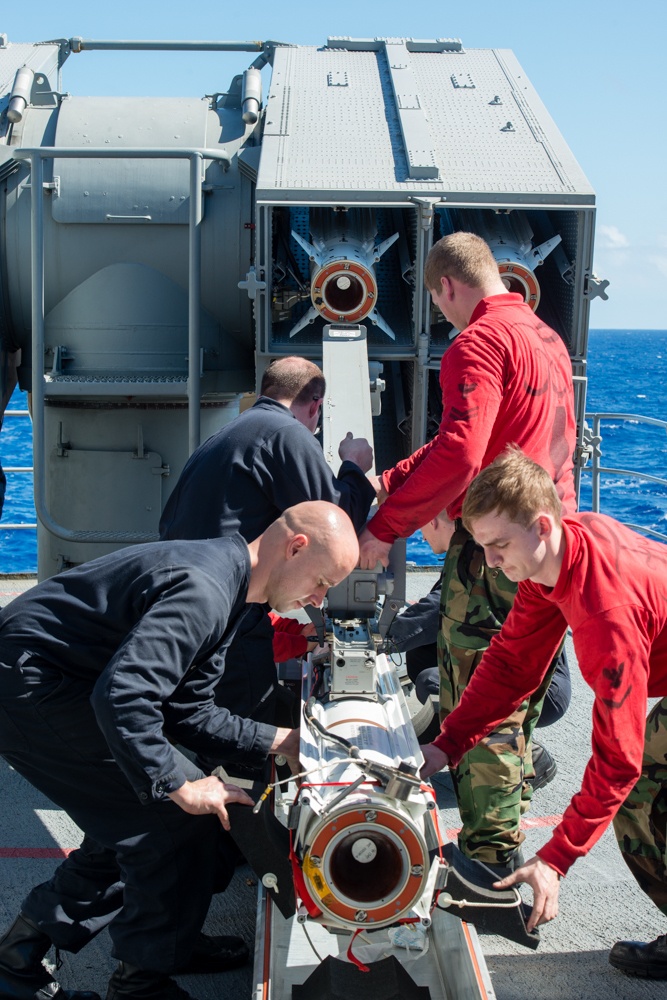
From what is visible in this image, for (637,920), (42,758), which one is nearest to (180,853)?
(42,758)

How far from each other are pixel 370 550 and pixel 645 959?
4.83 feet

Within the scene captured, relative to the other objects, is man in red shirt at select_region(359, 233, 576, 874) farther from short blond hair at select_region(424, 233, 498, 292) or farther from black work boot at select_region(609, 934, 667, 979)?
black work boot at select_region(609, 934, 667, 979)

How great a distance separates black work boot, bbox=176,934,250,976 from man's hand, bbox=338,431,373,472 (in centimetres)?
168

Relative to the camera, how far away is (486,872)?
2682 millimetres

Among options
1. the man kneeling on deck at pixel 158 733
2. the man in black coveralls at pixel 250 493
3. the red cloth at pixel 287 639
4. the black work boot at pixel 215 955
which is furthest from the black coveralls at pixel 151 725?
the red cloth at pixel 287 639

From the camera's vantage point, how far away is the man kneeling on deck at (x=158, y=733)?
258 centimetres

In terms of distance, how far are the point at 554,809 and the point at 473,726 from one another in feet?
4.93

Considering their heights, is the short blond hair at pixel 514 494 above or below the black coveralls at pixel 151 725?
above

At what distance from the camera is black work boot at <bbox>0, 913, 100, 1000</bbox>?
9.52 ft

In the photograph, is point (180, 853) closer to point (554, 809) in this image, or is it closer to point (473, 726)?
point (473, 726)

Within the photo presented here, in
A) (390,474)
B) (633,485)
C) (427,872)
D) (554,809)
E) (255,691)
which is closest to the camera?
(427,872)

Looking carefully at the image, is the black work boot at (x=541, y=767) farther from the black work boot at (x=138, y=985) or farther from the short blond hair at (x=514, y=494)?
the short blond hair at (x=514, y=494)

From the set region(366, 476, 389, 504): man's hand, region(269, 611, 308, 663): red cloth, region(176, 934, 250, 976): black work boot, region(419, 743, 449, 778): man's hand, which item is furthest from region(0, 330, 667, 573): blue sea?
region(176, 934, 250, 976): black work boot

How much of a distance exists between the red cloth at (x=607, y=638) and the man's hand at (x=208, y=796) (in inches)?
28.8
